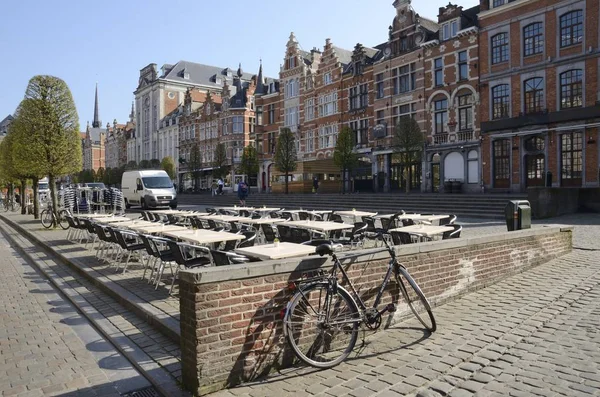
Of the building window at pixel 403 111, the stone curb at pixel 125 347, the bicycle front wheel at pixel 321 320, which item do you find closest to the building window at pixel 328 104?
the building window at pixel 403 111

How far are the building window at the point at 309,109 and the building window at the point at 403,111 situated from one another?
33.9 ft

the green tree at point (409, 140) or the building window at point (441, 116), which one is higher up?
the building window at point (441, 116)

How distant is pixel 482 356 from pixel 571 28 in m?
26.2

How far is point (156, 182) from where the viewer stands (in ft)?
92.1

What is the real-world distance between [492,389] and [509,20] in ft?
93.5

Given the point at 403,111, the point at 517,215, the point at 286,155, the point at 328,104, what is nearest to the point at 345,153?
the point at 403,111

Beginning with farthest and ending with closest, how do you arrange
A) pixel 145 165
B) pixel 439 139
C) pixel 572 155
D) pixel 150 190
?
pixel 145 165 → pixel 439 139 → pixel 150 190 → pixel 572 155

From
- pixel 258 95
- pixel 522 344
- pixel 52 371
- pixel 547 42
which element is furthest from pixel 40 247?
pixel 258 95

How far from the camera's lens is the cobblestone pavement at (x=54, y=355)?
3924 mm

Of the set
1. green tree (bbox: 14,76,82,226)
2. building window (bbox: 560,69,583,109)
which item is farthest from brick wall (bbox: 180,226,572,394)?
building window (bbox: 560,69,583,109)

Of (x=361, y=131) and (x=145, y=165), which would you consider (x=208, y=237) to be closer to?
(x=361, y=131)

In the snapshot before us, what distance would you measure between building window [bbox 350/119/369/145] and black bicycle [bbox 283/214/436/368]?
3335cm

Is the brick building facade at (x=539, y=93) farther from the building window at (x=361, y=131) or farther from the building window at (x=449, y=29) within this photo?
the building window at (x=361, y=131)

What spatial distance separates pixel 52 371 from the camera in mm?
4266
